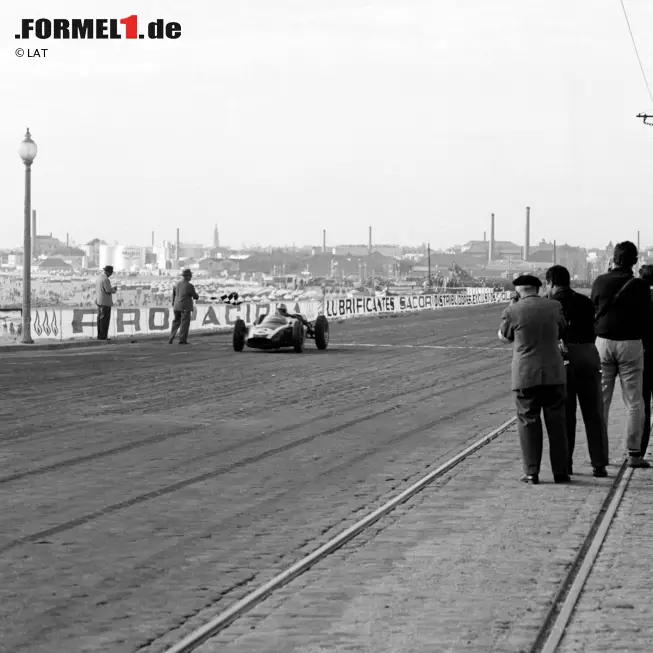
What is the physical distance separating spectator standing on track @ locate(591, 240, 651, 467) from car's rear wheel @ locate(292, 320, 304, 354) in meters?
16.9

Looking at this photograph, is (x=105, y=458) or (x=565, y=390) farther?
(x=105, y=458)

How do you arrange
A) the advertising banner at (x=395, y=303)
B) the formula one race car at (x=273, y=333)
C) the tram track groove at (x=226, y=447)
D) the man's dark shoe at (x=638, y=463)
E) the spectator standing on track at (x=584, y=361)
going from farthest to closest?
the advertising banner at (x=395, y=303) < the formula one race car at (x=273, y=333) < the man's dark shoe at (x=638, y=463) < the tram track groove at (x=226, y=447) < the spectator standing on track at (x=584, y=361)

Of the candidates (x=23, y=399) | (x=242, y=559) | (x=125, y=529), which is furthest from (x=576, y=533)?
(x=23, y=399)

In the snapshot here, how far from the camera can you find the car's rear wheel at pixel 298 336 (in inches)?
1119

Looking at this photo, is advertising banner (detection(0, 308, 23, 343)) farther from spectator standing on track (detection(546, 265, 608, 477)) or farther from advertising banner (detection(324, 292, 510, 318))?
spectator standing on track (detection(546, 265, 608, 477))

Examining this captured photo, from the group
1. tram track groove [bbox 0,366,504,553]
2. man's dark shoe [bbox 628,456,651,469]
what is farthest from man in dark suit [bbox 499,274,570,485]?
tram track groove [bbox 0,366,504,553]

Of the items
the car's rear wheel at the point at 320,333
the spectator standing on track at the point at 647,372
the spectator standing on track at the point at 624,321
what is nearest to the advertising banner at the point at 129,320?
the car's rear wheel at the point at 320,333

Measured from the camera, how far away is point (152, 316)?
36.0 meters

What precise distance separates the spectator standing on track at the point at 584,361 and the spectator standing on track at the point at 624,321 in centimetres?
33

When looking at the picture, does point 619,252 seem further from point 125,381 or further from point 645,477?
point 125,381

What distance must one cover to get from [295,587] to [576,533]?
235 cm

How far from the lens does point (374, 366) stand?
2502cm

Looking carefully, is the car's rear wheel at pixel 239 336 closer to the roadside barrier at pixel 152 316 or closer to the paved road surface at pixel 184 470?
the roadside barrier at pixel 152 316

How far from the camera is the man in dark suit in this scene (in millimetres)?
10828
